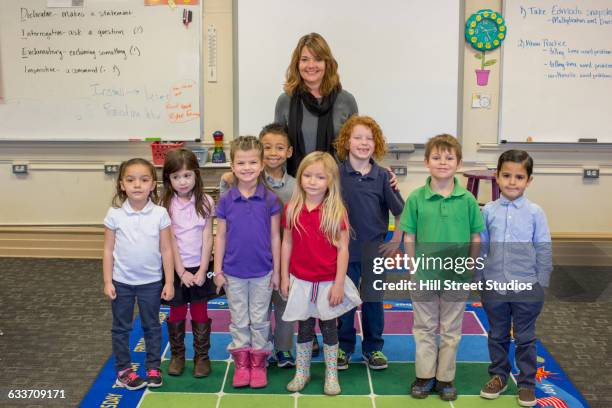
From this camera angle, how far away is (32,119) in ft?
14.5

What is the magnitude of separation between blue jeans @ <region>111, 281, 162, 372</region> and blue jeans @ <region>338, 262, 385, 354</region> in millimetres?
795

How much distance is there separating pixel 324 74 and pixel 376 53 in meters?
1.64

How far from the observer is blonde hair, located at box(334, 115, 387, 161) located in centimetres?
248

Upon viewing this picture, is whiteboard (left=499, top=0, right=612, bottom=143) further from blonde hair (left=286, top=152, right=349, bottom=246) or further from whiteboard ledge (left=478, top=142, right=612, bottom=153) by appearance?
blonde hair (left=286, top=152, right=349, bottom=246)

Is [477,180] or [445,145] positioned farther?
[477,180]

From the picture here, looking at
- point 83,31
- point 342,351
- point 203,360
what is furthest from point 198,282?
point 83,31

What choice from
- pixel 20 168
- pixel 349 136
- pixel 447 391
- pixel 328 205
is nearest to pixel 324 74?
pixel 349 136

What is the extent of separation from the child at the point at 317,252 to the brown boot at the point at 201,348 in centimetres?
41

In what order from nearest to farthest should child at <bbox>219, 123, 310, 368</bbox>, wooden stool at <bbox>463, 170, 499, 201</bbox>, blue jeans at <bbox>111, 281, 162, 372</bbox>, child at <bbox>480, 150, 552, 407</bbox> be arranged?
1. child at <bbox>480, 150, 552, 407</bbox>
2. blue jeans at <bbox>111, 281, 162, 372</bbox>
3. child at <bbox>219, 123, 310, 368</bbox>
4. wooden stool at <bbox>463, 170, 499, 201</bbox>

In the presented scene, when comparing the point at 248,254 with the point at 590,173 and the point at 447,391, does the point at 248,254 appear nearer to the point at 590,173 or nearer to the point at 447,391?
the point at 447,391

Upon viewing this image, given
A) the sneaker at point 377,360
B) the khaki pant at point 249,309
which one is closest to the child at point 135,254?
the khaki pant at point 249,309

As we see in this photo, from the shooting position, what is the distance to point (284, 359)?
268cm

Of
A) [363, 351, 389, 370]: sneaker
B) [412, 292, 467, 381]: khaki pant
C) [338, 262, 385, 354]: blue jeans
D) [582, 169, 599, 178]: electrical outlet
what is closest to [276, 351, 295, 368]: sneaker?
[338, 262, 385, 354]: blue jeans

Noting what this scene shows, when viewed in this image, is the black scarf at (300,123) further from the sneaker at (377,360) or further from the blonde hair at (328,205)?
the sneaker at (377,360)
